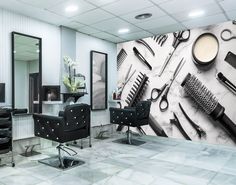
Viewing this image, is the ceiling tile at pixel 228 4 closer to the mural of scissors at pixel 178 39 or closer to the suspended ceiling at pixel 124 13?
the suspended ceiling at pixel 124 13

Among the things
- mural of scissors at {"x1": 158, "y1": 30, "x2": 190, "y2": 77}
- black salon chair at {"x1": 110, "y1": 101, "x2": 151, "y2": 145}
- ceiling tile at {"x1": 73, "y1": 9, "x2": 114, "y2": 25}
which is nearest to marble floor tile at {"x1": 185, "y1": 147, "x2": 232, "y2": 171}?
black salon chair at {"x1": 110, "y1": 101, "x2": 151, "y2": 145}

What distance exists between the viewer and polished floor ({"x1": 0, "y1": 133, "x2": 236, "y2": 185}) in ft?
8.58

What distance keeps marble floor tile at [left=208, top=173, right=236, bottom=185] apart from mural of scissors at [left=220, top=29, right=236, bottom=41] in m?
2.74

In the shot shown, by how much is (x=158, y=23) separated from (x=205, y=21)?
3.08ft

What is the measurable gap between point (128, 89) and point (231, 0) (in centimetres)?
322

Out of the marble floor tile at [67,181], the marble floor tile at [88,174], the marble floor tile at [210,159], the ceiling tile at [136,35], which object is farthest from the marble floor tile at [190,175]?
the ceiling tile at [136,35]

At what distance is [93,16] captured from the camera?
12.9 feet

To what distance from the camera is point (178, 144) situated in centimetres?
452

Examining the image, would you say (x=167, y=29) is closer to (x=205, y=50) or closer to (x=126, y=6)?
(x=205, y=50)

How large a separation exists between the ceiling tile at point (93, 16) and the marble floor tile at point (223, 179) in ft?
10.3

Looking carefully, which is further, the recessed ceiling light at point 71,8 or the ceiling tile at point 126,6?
the recessed ceiling light at point 71,8

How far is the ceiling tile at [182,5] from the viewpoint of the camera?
334cm

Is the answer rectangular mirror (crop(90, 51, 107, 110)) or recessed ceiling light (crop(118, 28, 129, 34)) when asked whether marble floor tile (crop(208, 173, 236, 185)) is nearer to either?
rectangular mirror (crop(90, 51, 107, 110))

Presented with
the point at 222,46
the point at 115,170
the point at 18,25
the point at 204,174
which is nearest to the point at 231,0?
the point at 222,46
